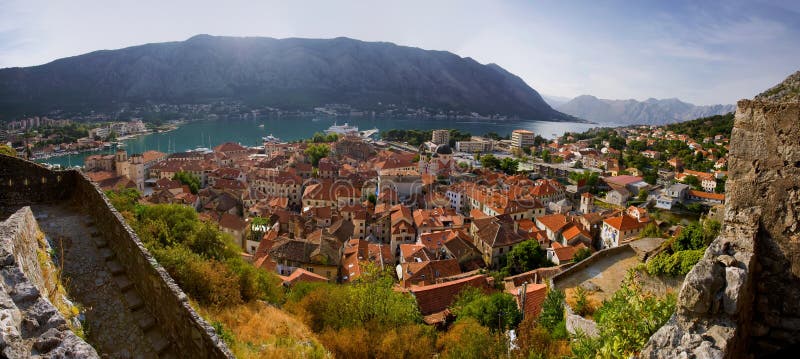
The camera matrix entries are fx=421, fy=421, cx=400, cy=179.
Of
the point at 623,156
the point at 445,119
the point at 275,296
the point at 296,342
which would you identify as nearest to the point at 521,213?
the point at 275,296

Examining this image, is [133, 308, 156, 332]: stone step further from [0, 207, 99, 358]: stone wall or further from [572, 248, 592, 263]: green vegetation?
[572, 248, 592, 263]: green vegetation

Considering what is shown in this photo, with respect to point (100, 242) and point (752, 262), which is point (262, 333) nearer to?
point (100, 242)

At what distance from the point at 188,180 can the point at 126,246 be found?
4309 cm

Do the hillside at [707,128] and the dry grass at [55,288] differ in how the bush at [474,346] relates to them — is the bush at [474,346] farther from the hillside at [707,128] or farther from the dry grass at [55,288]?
the hillside at [707,128]

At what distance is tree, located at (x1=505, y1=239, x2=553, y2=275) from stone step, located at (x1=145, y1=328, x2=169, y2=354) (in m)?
21.6

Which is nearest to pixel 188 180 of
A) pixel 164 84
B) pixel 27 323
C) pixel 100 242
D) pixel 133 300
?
pixel 100 242

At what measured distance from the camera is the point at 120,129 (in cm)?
9519

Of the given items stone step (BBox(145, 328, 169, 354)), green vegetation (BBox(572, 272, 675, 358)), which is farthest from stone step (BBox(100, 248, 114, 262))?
green vegetation (BBox(572, 272, 675, 358))

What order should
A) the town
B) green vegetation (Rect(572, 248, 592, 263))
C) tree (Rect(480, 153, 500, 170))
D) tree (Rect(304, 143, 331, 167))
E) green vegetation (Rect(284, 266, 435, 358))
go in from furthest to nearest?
1. tree (Rect(480, 153, 500, 170))
2. tree (Rect(304, 143, 331, 167))
3. green vegetation (Rect(572, 248, 592, 263))
4. the town
5. green vegetation (Rect(284, 266, 435, 358))

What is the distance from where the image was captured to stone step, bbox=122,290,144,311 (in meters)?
4.70

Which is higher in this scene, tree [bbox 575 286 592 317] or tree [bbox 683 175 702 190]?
tree [bbox 575 286 592 317]

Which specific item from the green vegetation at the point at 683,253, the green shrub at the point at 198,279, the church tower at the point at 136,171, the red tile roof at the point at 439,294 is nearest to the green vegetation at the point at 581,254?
A: the red tile roof at the point at 439,294

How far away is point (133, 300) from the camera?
15.8ft

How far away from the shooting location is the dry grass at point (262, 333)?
6633 millimetres
